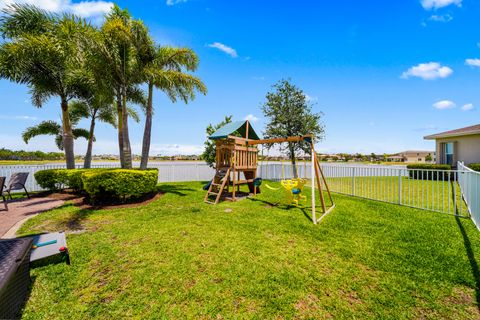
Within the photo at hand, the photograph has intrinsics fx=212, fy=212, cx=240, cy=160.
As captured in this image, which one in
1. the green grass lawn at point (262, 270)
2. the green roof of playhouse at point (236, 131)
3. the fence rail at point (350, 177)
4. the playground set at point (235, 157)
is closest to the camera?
the green grass lawn at point (262, 270)

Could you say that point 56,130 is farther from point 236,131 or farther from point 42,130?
point 236,131

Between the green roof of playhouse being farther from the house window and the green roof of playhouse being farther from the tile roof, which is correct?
the house window

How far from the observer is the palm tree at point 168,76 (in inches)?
365

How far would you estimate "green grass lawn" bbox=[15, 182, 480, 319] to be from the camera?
249 cm

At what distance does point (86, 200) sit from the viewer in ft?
27.2

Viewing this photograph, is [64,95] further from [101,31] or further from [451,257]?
[451,257]

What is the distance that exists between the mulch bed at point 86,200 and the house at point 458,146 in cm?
1994

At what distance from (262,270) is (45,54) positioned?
1145 centimetres

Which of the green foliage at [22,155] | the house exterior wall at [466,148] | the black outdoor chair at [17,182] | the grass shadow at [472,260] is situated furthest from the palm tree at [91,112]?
the green foliage at [22,155]

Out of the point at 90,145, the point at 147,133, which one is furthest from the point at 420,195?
the point at 90,145

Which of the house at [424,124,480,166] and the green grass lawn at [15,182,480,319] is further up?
the house at [424,124,480,166]

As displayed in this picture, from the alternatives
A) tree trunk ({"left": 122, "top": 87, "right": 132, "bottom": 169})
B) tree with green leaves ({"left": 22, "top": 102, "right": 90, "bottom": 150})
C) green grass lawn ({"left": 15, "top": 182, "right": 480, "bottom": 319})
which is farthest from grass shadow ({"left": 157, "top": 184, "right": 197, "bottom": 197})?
tree with green leaves ({"left": 22, "top": 102, "right": 90, "bottom": 150})

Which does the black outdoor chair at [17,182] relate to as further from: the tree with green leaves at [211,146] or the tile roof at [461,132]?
the tile roof at [461,132]

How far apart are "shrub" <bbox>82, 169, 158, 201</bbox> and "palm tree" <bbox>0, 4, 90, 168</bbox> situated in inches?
185
